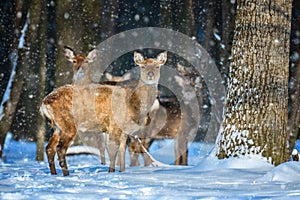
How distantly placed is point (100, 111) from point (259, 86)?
8.50ft

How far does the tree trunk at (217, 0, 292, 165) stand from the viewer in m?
7.96

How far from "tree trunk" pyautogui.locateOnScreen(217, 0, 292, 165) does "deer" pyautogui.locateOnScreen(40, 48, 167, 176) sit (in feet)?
5.44

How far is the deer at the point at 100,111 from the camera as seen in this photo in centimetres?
842

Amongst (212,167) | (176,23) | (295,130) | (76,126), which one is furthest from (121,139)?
(176,23)

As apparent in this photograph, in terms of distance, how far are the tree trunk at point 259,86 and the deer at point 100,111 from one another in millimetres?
1658

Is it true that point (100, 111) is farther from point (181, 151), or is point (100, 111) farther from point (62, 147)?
point (181, 151)

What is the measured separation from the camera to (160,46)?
22219 millimetres

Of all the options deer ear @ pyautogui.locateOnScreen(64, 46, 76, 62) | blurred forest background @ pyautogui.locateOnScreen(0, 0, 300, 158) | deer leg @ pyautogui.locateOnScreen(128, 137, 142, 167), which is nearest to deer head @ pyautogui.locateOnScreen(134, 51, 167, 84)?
deer ear @ pyautogui.locateOnScreen(64, 46, 76, 62)

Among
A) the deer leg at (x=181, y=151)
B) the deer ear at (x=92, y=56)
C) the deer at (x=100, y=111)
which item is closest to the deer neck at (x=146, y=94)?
the deer at (x=100, y=111)

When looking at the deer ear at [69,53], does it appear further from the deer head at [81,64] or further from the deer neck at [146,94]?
the deer neck at [146,94]

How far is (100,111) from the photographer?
29.8 feet

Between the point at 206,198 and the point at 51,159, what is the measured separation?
3.55 m

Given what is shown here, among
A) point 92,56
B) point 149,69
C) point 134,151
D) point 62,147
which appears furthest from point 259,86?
point 134,151

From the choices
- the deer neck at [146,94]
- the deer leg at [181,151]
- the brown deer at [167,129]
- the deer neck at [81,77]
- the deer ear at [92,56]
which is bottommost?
the deer leg at [181,151]
